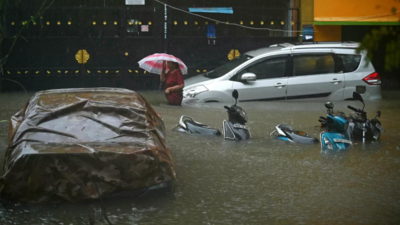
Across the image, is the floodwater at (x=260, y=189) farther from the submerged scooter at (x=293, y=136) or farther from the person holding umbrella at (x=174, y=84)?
the person holding umbrella at (x=174, y=84)

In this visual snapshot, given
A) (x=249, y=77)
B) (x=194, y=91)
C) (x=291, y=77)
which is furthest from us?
(x=291, y=77)

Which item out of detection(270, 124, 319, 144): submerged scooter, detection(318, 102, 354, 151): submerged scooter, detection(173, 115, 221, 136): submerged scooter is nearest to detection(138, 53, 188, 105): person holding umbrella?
detection(173, 115, 221, 136): submerged scooter

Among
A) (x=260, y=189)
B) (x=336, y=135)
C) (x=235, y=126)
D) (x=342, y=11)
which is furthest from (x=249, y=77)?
(x=260, y=189)

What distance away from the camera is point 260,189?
734cm

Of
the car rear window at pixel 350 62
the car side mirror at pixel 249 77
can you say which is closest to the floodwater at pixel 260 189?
the car side mirror at pixel 249 77

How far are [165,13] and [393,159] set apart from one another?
37.7 ft

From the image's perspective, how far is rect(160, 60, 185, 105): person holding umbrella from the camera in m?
15.3

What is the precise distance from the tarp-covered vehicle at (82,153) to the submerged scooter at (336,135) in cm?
362

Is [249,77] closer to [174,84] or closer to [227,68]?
[227,68]

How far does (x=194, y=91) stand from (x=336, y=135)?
6009 mm

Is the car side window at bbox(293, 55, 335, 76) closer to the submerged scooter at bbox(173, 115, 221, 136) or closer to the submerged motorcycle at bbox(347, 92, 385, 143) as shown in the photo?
the submerged scooter at bbox(173, 115, 221, 136)

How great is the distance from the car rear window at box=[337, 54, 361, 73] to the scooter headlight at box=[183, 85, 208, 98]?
3.56 meters

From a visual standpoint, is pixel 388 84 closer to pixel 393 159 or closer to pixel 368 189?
pixel 393 159

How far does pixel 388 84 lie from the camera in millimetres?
20672
